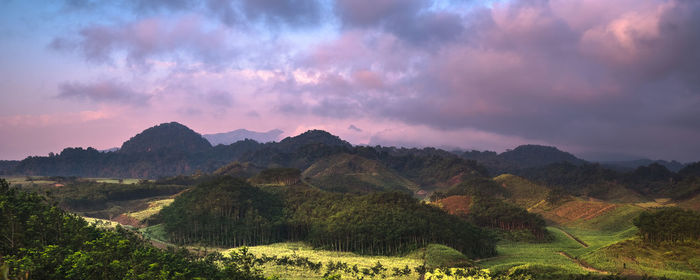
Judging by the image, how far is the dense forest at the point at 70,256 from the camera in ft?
138

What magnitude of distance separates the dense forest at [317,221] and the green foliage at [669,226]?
41556mm

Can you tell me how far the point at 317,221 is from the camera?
474 feet

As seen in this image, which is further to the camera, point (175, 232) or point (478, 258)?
point (175, 232)

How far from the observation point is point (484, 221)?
17912 centimetres

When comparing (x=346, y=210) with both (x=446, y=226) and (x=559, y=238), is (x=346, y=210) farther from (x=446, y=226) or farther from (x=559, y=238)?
(x=559, y=238)

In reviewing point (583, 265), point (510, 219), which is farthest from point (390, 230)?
point (510, 219)

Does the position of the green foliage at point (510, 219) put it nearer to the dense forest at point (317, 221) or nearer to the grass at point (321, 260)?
the dense forest at point (317, 221)

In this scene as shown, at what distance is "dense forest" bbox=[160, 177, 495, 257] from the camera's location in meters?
123

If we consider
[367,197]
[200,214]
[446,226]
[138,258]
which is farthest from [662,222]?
[200,214]

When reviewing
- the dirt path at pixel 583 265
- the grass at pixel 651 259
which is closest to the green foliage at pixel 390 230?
Result: the dirt path at pixel 583 265

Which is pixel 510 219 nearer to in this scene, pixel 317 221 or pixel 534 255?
pixel 534 255

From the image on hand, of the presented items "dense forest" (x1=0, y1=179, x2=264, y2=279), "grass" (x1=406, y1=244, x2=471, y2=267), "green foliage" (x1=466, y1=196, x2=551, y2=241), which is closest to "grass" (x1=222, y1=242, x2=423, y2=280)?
"grass" (x1=406, y1=244, x2=471, y2=267)

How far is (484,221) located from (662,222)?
78.8 metres

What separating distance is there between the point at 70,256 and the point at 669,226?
131m
